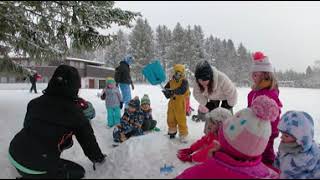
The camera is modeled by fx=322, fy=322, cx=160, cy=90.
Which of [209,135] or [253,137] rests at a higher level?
[253,137]

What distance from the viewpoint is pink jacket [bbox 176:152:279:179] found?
3.00 m

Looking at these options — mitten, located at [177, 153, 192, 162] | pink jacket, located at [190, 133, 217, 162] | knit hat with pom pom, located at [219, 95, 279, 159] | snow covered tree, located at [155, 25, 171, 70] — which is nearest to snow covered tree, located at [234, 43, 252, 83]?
snow covered tree, located at [155, 25, 171, 70]

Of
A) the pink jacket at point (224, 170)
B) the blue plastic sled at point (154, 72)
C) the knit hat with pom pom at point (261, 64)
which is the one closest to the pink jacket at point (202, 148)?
the pink jacket at point (224, 170)

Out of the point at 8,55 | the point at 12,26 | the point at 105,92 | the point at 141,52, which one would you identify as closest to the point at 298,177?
the point at 12,26

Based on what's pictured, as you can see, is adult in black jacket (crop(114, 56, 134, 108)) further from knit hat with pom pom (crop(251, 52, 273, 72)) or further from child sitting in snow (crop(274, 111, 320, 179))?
child sitting in snow (crop(274, 111, 320, 179))

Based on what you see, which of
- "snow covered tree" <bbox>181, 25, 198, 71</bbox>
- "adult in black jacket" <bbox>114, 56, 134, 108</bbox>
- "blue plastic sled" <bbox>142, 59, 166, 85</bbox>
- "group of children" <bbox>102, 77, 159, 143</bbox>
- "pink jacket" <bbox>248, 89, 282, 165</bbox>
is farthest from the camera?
"snow covered tree" <bbox>181, 25, 198, 71</bbox>

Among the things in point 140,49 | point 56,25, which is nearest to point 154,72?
point 56,25

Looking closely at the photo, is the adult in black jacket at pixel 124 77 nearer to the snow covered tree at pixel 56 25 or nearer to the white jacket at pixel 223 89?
the snow covered tree at pixel 56 25

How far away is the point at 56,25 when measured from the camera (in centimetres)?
639

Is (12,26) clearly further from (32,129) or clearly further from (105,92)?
(105,92)

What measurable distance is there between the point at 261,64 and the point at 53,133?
3.32 metres

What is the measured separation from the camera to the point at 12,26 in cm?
566

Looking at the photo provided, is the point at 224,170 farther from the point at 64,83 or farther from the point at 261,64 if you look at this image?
the point at 261,64

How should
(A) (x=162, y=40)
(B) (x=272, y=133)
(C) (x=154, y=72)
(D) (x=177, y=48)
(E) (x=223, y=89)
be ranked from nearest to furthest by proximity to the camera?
(B) (x=272, y=133), (E) (x=223, y=89), (C) (x=154, y=72), (D) (x=177, y=48), (A) (x=162, y=40)
